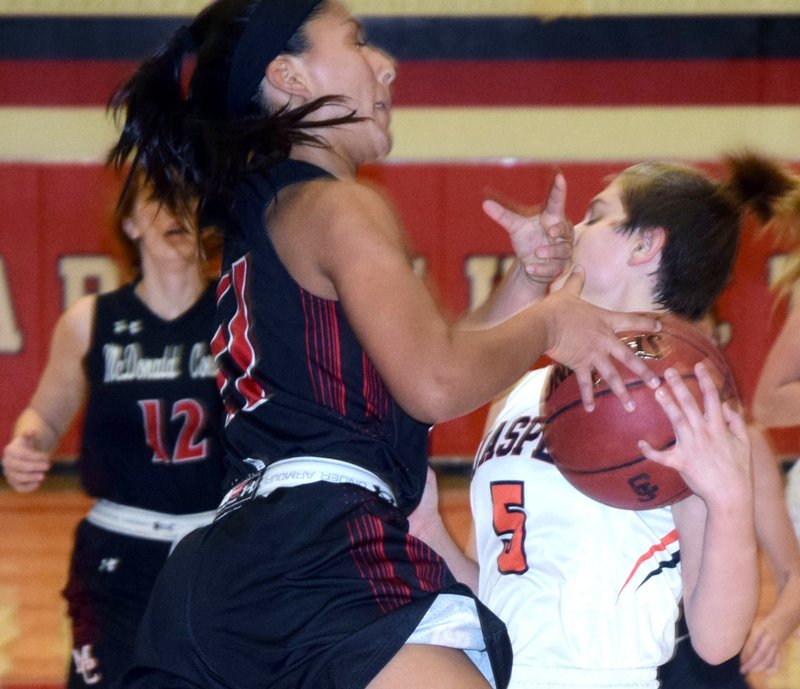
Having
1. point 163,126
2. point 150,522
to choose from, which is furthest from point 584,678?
point 150,522

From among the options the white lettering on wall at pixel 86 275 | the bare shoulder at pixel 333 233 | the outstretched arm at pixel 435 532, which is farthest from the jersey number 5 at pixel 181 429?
the white lettering on wall at pixel 86 275

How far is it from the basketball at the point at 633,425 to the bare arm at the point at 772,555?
0.67m

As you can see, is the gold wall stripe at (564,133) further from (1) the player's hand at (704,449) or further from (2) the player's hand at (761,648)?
(1) the player's hand at (704,449)

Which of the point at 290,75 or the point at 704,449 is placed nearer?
the point at 704,449

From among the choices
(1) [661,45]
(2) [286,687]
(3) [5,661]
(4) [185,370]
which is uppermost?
(1) [661,45]

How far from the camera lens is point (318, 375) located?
194 centimetres

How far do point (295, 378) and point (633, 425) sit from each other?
59cm

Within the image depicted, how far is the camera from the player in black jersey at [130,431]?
11.2ft

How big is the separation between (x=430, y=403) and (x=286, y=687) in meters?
0.48

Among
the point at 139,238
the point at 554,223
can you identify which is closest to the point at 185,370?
the point at 139,238

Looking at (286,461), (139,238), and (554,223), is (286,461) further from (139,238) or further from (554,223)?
(139,238)

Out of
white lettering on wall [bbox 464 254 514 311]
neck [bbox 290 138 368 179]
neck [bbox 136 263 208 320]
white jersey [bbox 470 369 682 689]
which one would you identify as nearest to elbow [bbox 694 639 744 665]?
white jersey [bbox 470 369 682 689]

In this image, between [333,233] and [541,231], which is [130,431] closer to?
[541,231]

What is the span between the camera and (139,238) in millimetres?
4004
